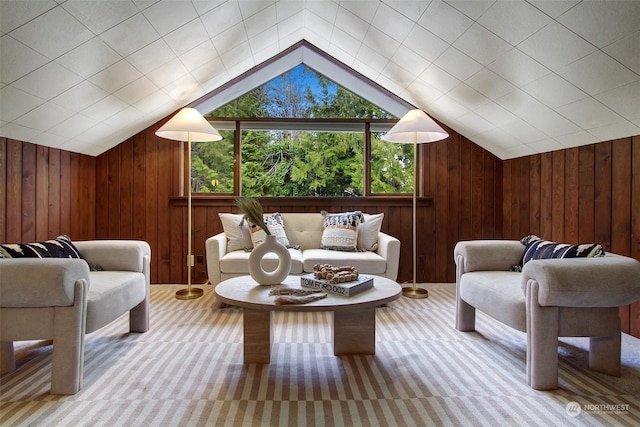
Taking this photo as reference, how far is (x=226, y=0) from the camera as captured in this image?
8.30ft

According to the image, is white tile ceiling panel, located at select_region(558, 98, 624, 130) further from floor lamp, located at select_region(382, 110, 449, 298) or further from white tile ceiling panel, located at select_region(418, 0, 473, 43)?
floor lamp, located at select_region(382, 110, 449, 298)

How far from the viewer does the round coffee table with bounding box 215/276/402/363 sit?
1791 mm

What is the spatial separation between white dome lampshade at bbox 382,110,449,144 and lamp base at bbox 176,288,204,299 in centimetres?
227

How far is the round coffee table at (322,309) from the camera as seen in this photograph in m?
1.79

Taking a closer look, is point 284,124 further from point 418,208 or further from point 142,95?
point 418,208

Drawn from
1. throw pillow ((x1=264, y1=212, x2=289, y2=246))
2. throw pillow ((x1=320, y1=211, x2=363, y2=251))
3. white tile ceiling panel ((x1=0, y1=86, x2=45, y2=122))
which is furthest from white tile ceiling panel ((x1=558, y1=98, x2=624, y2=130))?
white tile ceiling panel ((x1=0, y1=86, x2=45, y2=122))

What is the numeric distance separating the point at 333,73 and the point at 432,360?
3048mm

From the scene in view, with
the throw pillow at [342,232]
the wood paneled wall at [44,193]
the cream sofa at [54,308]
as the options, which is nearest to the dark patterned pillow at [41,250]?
the cream sofa at [54,308]

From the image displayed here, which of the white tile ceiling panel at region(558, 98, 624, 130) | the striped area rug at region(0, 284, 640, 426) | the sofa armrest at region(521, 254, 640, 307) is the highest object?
the white tile ceiling panel at region(558, 98, 624, 130)

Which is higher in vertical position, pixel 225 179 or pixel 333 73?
pixel 333 73

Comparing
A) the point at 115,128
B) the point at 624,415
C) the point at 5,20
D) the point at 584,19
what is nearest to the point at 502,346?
the point at 624,415

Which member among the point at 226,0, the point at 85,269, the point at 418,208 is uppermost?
the point at 226,0

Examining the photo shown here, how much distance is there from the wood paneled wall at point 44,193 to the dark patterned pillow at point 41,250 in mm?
726

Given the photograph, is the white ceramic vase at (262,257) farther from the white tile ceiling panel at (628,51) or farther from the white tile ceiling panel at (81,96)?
the white tile ceiling panel at (628,51)
